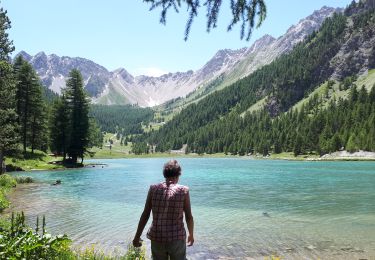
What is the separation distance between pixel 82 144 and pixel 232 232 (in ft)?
204

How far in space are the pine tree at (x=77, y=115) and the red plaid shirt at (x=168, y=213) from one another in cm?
7215

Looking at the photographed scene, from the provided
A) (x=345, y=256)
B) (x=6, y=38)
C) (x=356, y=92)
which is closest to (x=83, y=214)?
(x=345, y=256)

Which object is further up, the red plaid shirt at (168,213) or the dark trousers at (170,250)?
the red plaid shirt at (168,213)

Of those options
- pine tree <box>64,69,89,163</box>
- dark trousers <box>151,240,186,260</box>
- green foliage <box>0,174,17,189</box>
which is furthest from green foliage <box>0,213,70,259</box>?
pine tree <box>64,69,89,163</box>

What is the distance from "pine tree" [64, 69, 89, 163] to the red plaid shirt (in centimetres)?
7215

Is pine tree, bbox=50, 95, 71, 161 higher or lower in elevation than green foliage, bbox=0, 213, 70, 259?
higher

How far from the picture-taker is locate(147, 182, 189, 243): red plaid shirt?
7.82 m

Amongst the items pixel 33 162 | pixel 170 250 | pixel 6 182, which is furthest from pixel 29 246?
pixel 33 162

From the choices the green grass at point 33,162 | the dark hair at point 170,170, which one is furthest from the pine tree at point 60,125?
the dark hair at point 170,170

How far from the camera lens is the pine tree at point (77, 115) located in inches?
3054

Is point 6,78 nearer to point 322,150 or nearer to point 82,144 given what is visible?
point 82,144

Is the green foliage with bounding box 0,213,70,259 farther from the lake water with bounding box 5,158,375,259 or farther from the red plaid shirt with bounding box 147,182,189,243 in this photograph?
the lake water with bounding box 5,158,375,259

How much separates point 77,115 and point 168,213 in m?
74.4

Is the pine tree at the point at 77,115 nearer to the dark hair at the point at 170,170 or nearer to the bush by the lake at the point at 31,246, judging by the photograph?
the bush by the lake at the point at 31,246
